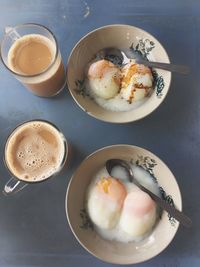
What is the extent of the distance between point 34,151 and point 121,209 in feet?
0.85

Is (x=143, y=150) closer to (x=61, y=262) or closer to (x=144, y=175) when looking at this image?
(x=144, y=175)

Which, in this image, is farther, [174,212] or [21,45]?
[21,45]

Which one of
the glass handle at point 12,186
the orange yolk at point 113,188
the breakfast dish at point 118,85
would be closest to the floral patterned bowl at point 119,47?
the breakfast dish at point 118,85

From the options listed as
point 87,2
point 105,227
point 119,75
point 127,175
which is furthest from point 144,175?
point 87,2

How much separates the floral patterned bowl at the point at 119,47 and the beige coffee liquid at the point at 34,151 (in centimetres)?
11

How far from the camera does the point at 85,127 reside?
119cm

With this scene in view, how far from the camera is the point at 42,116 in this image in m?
1.20

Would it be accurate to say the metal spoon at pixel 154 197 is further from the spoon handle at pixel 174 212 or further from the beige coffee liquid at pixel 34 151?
the beige coffee liquid at pixel 34 151

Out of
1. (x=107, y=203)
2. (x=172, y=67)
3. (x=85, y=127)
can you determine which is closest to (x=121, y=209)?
(x=107, y=203)

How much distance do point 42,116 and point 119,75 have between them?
0.23m

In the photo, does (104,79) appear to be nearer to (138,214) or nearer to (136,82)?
(136,82)

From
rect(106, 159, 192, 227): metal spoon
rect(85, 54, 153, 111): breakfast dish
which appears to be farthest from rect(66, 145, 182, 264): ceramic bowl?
rect(85, 54, 153, 111): breakfast dish

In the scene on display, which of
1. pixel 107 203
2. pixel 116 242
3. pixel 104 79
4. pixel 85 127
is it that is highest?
pixel 104 79

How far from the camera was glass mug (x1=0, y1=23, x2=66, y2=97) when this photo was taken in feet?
3.76
